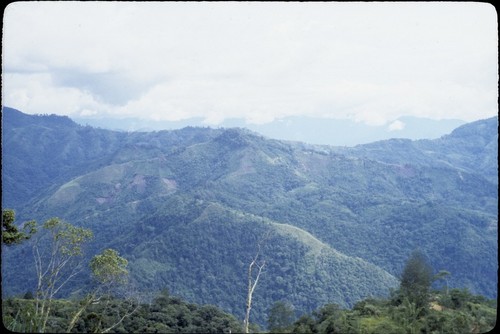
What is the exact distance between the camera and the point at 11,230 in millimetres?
10258

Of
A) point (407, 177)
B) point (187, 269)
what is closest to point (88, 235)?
point (187, 269)

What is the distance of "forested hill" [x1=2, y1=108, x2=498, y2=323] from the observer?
194 feet

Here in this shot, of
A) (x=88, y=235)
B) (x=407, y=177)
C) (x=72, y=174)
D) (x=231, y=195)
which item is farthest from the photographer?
(x=72, y=174)

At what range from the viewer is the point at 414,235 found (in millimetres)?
77750

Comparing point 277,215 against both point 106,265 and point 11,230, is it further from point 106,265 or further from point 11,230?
point 106,265

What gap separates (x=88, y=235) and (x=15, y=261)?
82.8 meters

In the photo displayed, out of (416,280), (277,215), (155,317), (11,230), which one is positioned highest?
(11,230)

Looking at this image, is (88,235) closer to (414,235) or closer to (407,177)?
(414,235)

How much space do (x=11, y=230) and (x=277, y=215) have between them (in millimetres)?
83529

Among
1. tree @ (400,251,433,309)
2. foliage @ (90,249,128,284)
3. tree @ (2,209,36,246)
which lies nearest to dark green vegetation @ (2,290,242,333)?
tree @ (2,209,36,246)

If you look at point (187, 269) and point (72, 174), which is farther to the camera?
point (72, 174)

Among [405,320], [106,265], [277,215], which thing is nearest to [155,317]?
[106,265]

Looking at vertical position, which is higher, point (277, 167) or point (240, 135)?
point (240, 135)

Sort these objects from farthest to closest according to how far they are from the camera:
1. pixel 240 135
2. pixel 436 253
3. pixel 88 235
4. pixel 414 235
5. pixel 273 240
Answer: pixel 240 135 → pixel 414 235 → pixel 436 253 → pixel 273 240 → pixel 88 235
